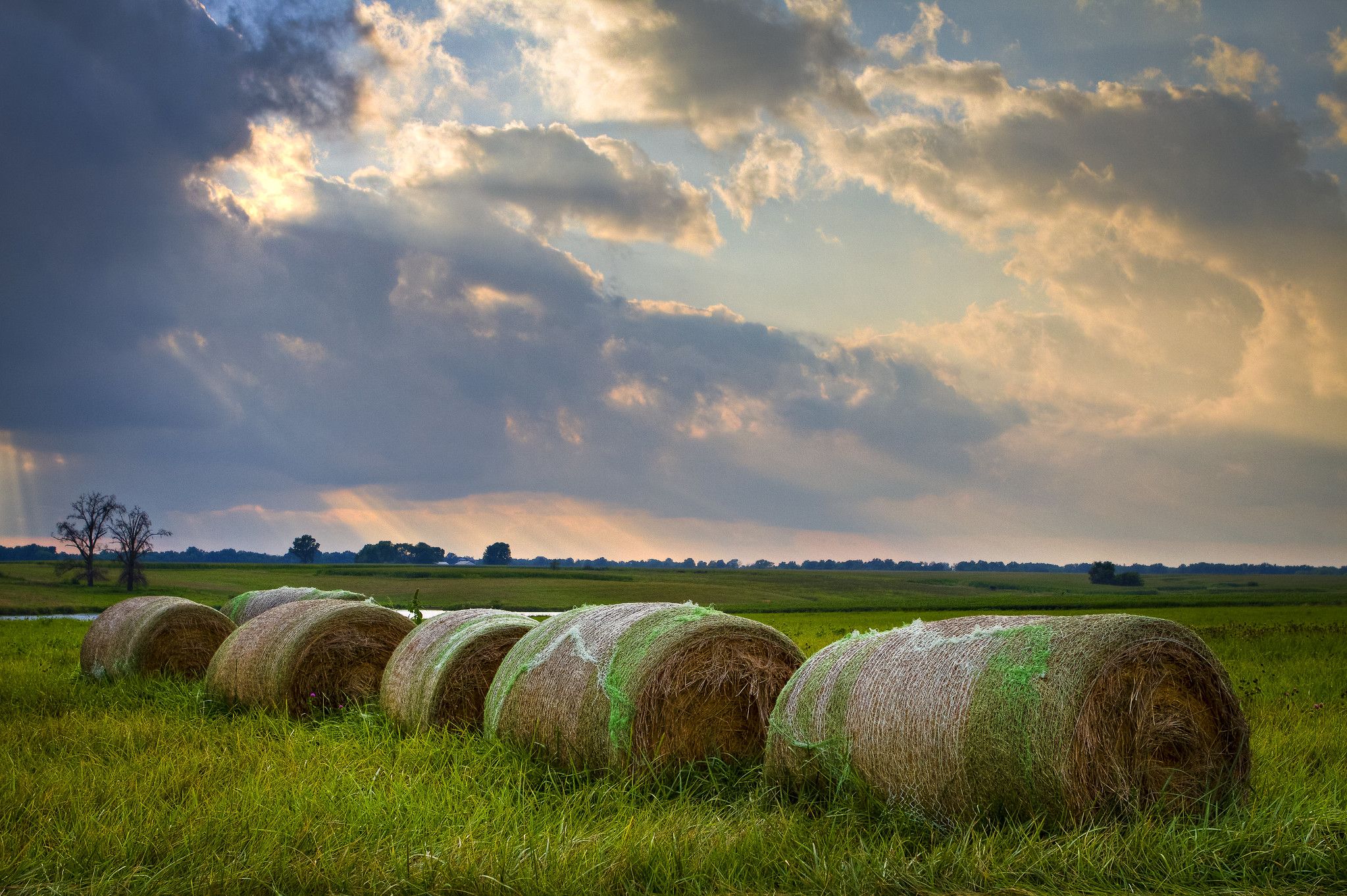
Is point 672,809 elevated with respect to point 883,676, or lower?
lower

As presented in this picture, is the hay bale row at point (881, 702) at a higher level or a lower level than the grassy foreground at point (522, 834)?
higher

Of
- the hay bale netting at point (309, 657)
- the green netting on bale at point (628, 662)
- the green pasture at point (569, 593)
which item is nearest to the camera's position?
the green netting on bale at point (628, 662)

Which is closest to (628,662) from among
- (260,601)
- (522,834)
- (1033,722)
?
(522,834)

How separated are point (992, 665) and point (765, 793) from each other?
6.44 ft

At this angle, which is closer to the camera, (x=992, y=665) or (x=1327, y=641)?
(x=992, y=665)

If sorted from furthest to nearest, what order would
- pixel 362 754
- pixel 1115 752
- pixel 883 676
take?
1. pixel 362 754
2. pixel 883 676
3. pixel 1115 752

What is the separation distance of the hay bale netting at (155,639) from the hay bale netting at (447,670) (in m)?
6.16

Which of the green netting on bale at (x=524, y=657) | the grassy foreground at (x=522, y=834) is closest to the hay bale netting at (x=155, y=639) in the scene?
the grassy foreground at (x=522, y=834)

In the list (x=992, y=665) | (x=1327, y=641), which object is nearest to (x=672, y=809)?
(x=992, y=665)

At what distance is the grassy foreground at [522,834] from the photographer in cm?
472

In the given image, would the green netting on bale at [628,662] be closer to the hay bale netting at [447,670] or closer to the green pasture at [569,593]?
the hay bale netting at [447,670]

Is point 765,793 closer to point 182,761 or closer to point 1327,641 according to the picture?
point 182,761

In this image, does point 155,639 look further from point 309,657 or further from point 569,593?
point 569,593

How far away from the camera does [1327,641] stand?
21734mm
